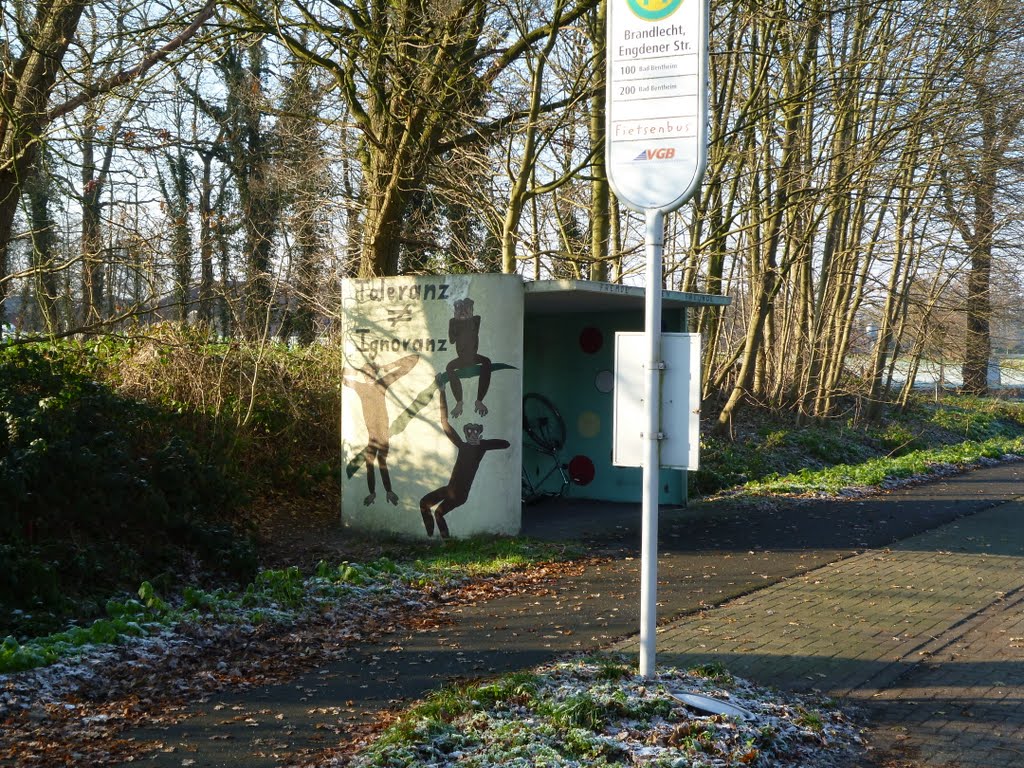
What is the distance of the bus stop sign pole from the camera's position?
5.32m

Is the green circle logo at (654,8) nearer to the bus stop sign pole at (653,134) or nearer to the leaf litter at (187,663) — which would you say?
the bus stop sign pole at (653,134)

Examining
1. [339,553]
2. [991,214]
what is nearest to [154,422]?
[339,553]

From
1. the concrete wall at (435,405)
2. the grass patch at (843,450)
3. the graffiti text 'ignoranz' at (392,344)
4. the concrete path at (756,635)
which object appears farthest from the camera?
the grass patch at (843,450)

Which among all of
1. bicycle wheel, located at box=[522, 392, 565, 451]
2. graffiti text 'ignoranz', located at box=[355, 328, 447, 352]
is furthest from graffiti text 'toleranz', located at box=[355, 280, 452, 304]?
bicycle wheel, located at box=[522, 392, 565, 451]

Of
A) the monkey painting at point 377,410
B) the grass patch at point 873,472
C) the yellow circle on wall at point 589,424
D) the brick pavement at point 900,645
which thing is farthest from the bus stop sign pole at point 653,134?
the grass patch at point 873,472

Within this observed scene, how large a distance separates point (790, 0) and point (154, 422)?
10.2 m

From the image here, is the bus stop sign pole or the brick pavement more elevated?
the bus stop sign pole

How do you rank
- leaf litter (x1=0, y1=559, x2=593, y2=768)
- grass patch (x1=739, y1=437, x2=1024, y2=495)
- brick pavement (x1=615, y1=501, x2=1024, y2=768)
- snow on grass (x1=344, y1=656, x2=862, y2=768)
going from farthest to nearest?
grass patch (x1=739, y1=437, x2=1024, y2=495) → brick pavement (x1=615, y1=501, x2=1024, y2=768) → leaf litter (x1=0, y1=559, x2=593, y2=768) → snow on grass (x1=344, y1=656, x2=862, y2=768)

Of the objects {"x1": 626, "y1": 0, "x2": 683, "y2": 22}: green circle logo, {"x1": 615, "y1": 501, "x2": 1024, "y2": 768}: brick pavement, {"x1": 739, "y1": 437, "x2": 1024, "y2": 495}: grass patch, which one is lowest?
{"x1": 615, "y1": 501, "x2": 1024, "y2": 768}: brick pavement

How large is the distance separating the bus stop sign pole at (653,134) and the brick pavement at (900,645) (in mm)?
1305

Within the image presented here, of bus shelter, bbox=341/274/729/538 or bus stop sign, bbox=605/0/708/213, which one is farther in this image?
bus shelter, bbox=341/274/729/538

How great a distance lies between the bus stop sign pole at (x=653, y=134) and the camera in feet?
17.4

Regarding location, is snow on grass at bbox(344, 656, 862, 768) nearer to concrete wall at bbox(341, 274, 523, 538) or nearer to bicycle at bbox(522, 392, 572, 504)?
concrete wall at bbox(341, 274, 523, 538)

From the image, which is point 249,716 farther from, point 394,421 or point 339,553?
point 394,421
